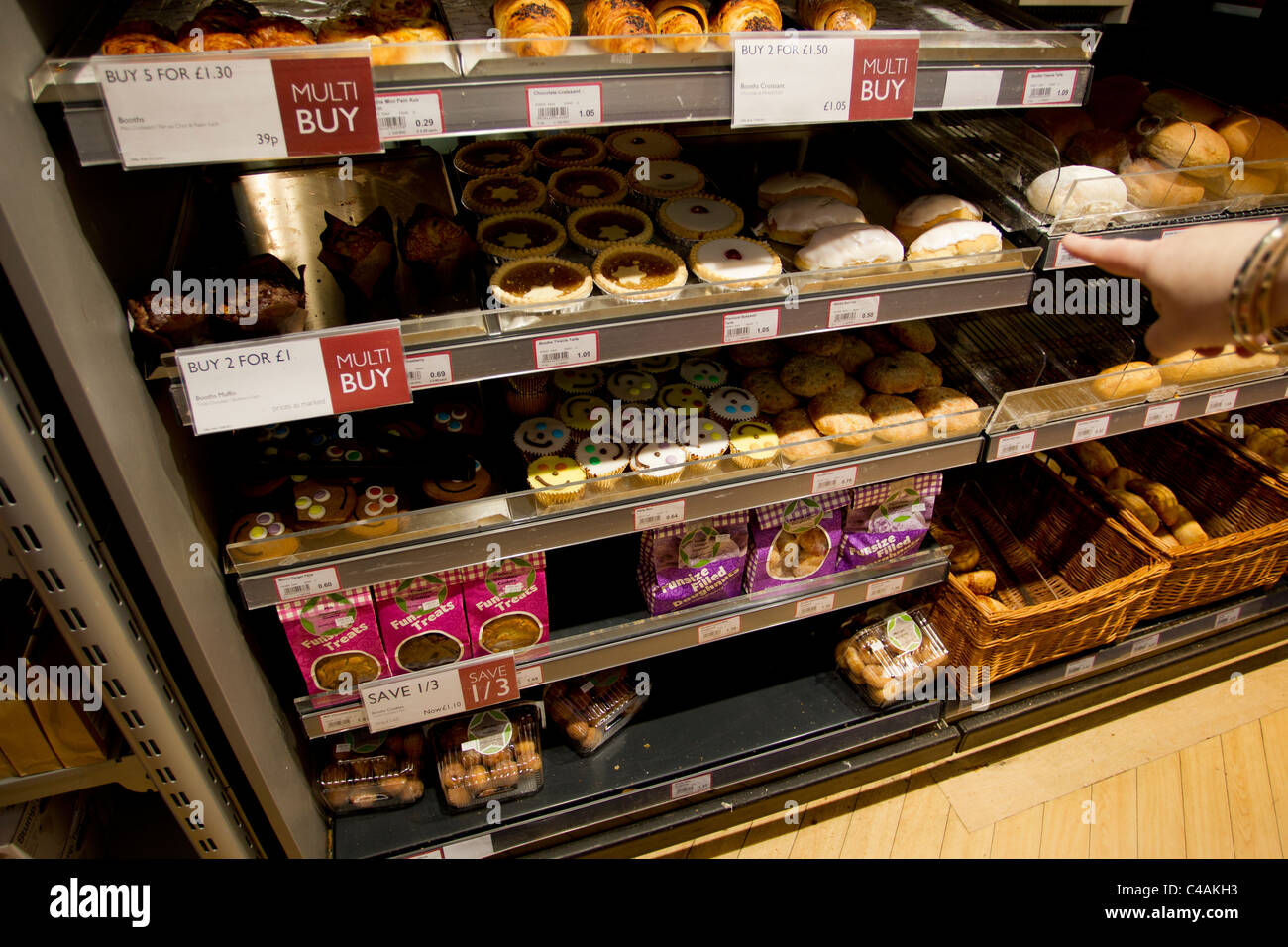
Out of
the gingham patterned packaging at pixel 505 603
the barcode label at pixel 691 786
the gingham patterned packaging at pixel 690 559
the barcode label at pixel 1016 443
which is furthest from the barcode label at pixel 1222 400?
the gingham patterned packaging at pixel 505 603

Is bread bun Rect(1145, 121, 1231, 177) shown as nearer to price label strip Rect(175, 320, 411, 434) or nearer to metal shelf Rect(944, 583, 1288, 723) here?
metal shelf Rect(944, 583, 1288, 723)

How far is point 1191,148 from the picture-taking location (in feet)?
5.01

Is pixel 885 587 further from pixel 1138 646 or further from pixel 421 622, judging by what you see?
pixel 421 622

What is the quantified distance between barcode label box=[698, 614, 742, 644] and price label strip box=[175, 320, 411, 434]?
0.83m

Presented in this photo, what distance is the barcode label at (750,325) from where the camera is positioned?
1.28 metres

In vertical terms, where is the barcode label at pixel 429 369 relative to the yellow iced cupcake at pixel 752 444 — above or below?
above

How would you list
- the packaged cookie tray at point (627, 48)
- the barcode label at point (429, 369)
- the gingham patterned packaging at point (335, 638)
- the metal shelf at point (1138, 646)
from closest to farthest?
1. the packaged cookie tray at point (627, 48)
2. the barcode label at point (429, 369)
3. the gingham patterned packaging at point (335, 638)
4. the metal shelf at point (1138, 646)

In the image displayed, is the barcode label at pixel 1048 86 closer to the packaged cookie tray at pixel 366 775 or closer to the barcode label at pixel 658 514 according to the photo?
the barcode label at pixel 658 514

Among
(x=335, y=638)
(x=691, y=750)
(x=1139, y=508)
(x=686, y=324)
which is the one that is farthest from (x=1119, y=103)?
(x=335, y=638)

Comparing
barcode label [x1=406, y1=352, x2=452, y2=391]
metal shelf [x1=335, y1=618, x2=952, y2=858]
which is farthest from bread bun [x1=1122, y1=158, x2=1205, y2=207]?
barcode label [x1=406, y1=352, x2=452, y2=391]

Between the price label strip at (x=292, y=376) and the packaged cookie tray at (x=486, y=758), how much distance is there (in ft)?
2.87

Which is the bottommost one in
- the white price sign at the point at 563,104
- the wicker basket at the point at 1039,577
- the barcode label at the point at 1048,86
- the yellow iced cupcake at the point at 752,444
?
the wicker basket at the point at 1039,577

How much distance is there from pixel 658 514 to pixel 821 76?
2.39ft
